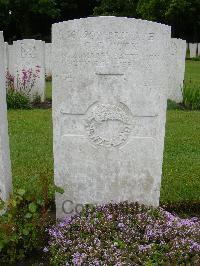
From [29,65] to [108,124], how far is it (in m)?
7.81

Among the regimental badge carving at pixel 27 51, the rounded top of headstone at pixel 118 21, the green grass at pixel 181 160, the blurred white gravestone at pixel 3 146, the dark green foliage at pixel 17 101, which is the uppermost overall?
the rounded top of headstone at pixel 118 21

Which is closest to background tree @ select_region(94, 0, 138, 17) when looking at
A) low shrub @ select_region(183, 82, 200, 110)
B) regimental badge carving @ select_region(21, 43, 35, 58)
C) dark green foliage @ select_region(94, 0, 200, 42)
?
dark green foliage @ select_region(94, 0, 200, 42)

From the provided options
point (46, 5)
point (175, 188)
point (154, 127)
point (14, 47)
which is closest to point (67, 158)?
point (154, 127)

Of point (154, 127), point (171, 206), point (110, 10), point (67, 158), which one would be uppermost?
point (110, 10)

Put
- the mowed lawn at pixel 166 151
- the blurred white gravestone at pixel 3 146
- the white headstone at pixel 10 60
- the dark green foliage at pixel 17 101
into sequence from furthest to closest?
the white headstone at pixel 10 60
the dark green foliage at pixel 17 101
the mowed lawn at pixel 166 151
the blurred white gravestone at pixel 3 146

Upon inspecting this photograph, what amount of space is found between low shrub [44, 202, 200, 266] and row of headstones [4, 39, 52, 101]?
7.83 metres

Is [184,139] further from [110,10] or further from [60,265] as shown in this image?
[110,10]

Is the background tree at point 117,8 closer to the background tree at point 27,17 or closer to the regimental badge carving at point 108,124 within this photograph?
the background tree at point 27,17

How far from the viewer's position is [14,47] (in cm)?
1175

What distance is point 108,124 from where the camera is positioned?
170 inches

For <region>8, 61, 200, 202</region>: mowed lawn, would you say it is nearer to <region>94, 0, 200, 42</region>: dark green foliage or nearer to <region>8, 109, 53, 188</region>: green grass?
<region>8, 109, 53, 188</region>: green grass

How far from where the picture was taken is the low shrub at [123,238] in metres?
3.64

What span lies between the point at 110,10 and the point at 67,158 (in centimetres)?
3504

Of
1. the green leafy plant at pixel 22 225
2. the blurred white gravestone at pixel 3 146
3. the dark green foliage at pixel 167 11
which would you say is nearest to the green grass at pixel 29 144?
the blurred white gravestone at pixel 3 146
